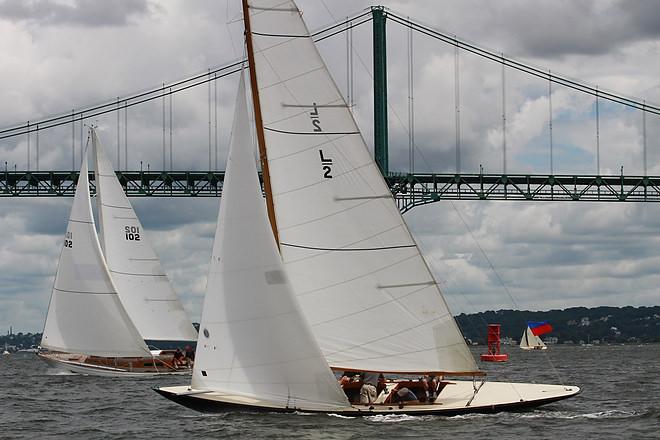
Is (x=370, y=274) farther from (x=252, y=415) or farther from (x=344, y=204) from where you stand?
(x=252, y=415)

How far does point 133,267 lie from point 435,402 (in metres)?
18.3

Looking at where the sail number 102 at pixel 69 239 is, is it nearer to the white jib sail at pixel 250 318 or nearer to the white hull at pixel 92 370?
the white hull at pixel 92 370

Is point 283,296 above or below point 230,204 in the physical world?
below

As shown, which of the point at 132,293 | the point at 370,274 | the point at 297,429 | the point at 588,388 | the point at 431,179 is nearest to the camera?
the point at 297,429

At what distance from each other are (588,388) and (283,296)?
12552 millimetres

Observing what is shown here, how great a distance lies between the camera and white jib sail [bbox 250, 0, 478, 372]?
55.9 ft

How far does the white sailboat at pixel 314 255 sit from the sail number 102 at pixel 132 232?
56.6 feet

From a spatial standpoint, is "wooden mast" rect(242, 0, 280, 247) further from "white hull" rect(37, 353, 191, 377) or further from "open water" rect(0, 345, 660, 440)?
"white hull" rect(37, 353, 191, 377)

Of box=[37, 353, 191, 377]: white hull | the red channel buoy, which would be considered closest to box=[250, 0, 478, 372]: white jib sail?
box=[37, 353, 191, 377]: white hull

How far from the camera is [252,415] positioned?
16.7m

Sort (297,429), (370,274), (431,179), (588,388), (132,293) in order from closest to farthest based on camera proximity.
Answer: (297,429) < (370,274) < (588,388) < (132,293) < (431,179)

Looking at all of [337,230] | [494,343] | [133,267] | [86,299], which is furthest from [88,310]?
[494,343]

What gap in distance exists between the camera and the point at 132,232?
34.3 meters

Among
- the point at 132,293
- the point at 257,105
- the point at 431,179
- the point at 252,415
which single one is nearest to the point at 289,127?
the point at 257,105
